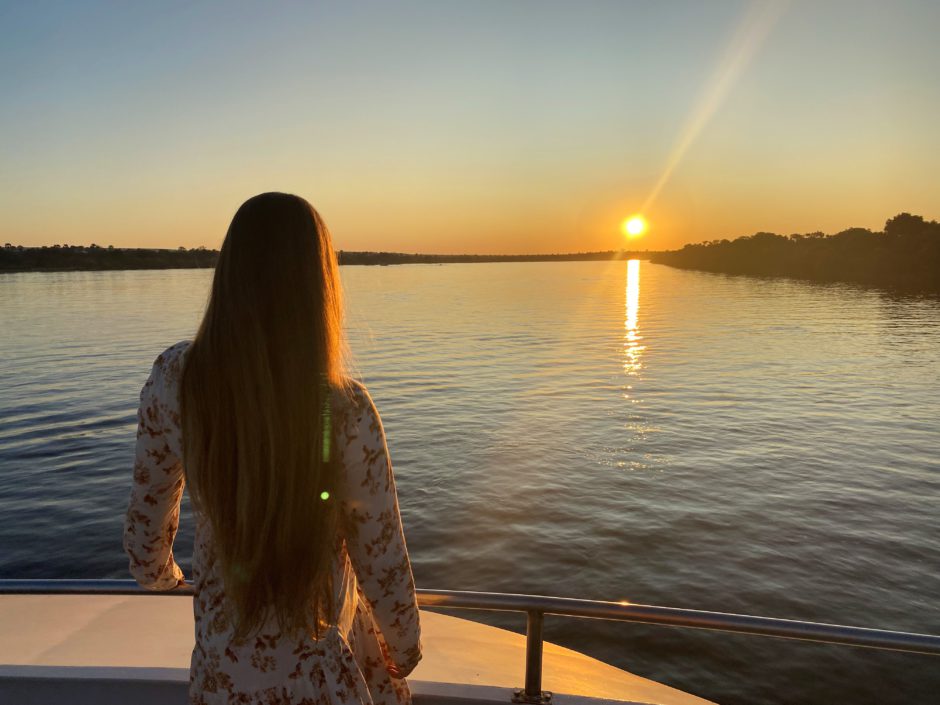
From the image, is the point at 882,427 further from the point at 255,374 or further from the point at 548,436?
the point at 255,374

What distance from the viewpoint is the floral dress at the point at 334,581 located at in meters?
1.57

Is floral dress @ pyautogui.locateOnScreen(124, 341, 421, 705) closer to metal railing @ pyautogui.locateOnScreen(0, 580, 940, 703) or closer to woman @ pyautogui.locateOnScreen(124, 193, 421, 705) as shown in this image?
woman @ pyautogui.locateOnScreen(124, 193, 421, 705)

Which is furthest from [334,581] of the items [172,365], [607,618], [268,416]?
[607,618]

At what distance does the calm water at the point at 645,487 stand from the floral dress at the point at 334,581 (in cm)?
50

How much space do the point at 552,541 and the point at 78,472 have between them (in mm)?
10659

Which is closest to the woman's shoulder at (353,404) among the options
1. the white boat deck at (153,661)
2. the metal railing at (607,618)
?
the metal railing at (607,618)

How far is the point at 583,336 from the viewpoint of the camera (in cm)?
4444

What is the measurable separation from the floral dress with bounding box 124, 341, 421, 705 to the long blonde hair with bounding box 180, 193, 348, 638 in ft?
0.15

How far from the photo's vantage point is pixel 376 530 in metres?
1.60

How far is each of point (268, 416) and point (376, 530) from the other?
0.35m

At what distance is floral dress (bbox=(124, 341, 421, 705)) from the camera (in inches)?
61.6

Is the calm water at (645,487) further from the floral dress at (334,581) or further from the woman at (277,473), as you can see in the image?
the floral dress at (334,581)

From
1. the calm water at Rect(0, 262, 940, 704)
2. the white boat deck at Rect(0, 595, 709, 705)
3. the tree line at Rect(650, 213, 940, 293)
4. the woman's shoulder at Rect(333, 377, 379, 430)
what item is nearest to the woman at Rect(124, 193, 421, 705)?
the woman's shoulder at Rect(333, 377, 379, 430)

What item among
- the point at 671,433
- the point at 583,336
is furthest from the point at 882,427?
the point at 583,336
